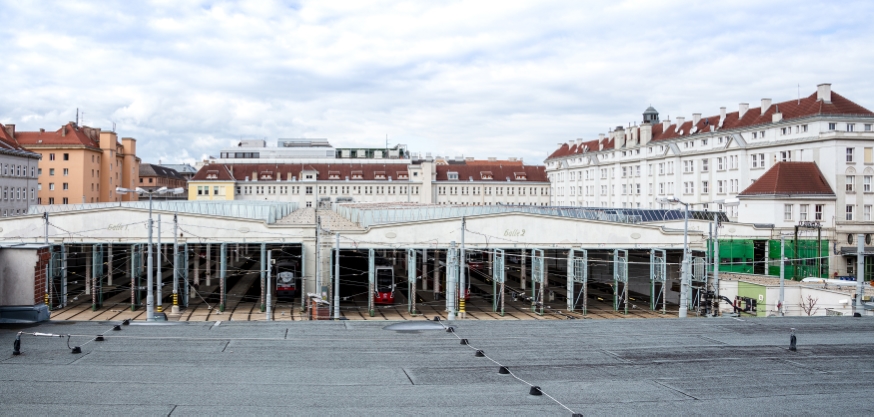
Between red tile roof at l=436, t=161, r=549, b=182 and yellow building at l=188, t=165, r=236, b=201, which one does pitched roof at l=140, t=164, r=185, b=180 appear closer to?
yellow building at l=188, t=165, r=236, b=201

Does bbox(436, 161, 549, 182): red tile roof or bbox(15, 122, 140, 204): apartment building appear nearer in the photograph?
bbox(15, 122, 140, 204): apartment building

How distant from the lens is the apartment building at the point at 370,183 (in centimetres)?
11731

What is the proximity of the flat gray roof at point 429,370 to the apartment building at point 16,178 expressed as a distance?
70.0 metres

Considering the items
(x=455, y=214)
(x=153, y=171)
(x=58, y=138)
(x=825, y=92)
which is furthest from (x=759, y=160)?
(x=153, y=171)

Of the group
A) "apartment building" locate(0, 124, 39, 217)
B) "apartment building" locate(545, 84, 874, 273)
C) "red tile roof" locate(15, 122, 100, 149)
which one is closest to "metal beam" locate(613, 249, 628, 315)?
"apartment building" locate(545, 84, 874, 273)

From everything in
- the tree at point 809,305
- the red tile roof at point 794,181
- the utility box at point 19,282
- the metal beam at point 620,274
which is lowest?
the tree at point 809,305

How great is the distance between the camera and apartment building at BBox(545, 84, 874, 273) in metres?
63.3

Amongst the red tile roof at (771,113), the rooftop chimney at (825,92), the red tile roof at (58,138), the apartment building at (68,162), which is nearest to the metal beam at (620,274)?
the red tile roof at (771,113)

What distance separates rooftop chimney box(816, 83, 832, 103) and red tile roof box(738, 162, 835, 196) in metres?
6.72

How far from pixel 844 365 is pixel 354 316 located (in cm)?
3309

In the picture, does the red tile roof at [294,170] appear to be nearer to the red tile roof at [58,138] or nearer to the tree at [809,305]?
the red tile roof at [58,138]

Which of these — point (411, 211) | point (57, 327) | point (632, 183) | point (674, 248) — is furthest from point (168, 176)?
point (57, 327)

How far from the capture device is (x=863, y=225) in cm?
6369

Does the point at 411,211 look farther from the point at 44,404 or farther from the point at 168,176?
the point at 168,176
